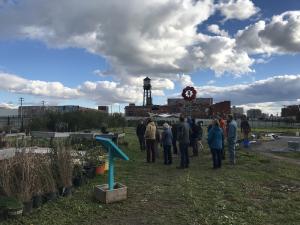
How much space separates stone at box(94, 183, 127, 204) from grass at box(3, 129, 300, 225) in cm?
13

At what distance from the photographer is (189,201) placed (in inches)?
313

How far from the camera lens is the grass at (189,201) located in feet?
22.0

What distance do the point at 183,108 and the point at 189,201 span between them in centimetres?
1075

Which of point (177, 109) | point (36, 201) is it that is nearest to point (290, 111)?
point (177, 109)

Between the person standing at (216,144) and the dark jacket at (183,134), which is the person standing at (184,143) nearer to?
the dark jacket at (183,134)

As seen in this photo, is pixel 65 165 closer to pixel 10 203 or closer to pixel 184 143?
pixel 10 203

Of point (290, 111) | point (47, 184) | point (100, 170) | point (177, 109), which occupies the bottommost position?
point (100, 170)

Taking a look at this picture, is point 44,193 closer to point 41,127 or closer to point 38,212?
point 38,212

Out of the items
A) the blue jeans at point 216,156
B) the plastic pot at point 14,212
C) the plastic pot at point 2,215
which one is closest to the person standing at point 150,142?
the blue jeans at point 216,156

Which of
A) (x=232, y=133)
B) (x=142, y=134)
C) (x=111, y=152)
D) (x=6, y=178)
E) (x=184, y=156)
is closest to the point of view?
(x=6, y=178)

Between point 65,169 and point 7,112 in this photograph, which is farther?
point 7,112

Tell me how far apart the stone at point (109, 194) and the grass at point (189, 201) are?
0.44 feet

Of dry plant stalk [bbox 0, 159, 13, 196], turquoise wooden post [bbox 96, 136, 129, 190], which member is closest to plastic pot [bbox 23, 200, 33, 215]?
dry plant stalk [bbox 0, 159, 13, 196]

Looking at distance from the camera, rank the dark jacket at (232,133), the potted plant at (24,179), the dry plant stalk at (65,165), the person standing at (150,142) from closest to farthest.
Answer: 1. the potted plant at (24,179)
2. the dry plant stalk at (65,165)
3. the dark jacket at (232,133)
4. the person standing at (150,142)
